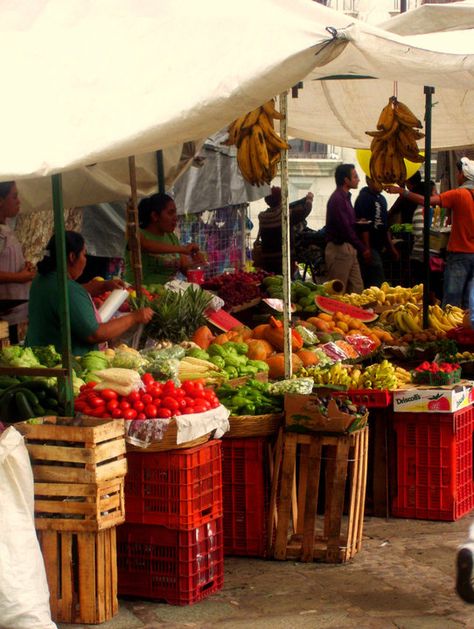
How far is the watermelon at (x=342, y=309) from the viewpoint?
33.1 ft

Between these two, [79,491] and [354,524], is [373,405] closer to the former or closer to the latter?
[354,524]

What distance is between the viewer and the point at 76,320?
6500 millimetres

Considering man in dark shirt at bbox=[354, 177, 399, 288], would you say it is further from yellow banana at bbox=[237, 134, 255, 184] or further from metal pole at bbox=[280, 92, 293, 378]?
metal pole at bbox=[280, 92, 293, 378]

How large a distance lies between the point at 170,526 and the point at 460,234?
20.8 feet

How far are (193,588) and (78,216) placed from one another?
8378mm

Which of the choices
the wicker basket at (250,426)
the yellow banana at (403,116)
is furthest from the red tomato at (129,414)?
the yellow banana at (403,116)

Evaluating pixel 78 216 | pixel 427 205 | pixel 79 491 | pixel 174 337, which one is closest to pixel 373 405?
pixel 174 337

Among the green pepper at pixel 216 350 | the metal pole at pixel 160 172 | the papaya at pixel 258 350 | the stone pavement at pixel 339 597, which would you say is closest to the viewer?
the stone pavement at pixel 339 597

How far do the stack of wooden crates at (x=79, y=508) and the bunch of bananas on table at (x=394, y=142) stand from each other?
5.70m

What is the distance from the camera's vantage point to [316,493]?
6070mm

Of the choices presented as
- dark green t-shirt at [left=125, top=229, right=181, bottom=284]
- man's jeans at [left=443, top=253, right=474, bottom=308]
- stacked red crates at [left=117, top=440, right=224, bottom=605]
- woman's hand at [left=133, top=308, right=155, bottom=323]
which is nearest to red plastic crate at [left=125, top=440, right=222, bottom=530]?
stacked red crates at [left=117, top=440, right=224, bottom=605]

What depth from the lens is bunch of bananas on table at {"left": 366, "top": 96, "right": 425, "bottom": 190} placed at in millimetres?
10000

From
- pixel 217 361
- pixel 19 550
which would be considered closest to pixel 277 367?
pixel 217 361

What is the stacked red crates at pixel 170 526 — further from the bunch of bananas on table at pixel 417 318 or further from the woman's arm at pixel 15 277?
the bunch of bananas on table at pixel 417 318
